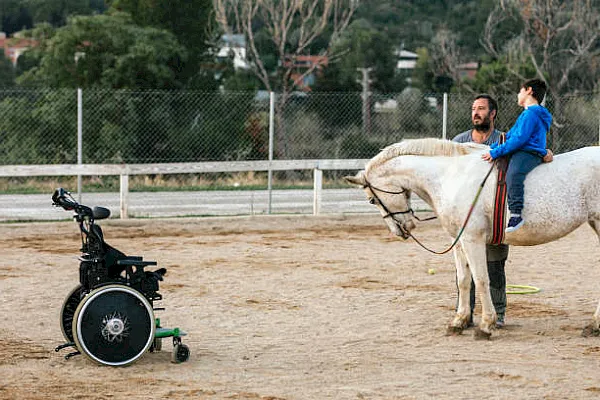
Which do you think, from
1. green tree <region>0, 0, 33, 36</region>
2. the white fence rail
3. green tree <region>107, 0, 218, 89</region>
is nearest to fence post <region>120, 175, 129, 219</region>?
the white fence rail

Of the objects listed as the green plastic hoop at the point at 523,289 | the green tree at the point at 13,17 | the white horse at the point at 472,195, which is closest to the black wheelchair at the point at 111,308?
the white horse at the point at 472,195

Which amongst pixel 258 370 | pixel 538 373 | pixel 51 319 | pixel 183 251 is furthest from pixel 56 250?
pixel 538 373

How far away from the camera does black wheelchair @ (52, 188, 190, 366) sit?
707cm

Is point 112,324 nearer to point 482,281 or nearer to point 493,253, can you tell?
point 482,281

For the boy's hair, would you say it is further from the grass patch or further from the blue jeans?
the grass patch

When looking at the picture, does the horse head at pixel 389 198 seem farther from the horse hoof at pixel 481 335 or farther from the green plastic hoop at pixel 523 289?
the green plastic hoop at pixel 523 289

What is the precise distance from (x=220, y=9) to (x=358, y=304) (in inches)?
719

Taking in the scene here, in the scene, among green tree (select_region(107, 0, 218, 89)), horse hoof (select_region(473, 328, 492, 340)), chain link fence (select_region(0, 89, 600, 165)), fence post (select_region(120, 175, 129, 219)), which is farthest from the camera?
green tree (select_region(107, 0, 218, 89))

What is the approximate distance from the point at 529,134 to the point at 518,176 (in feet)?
1.22

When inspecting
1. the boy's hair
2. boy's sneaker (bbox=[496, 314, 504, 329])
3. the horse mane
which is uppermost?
the boy's hair

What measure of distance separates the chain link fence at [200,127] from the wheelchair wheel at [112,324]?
467 inches

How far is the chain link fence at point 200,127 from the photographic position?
19.6m

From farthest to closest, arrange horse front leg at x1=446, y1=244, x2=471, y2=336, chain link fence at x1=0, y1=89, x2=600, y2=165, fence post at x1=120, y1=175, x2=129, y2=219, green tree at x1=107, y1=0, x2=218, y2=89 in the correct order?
green tree at x1=107, y1=0, x2=218, y2=89 < chain link fence at x1=0, y1=89, x2=600, y2=165 < fence post at x1=120, y1=175, x2=129, y2=219 < horse front leg at x1=446, y1=244, x2=471, y2=336

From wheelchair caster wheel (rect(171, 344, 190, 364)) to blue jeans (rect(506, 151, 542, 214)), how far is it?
3002 mm
